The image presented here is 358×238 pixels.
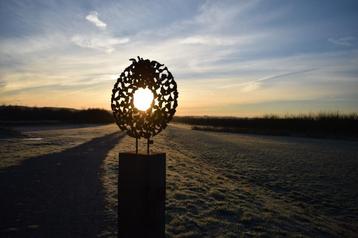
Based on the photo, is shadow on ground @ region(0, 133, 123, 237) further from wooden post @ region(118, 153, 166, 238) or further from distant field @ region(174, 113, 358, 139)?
distant field @ region(174, 113, 358, 139)

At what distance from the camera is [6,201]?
9203 mm

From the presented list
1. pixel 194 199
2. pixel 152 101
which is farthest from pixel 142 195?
pixel 194 199

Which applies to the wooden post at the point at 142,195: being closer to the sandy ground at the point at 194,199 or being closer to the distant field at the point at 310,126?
the sandy ground at the point at 194,199

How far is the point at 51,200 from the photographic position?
9.41 meters

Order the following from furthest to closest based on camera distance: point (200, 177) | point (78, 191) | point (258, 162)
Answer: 1. point (258, 162)
2. point (200, 177)
3. point (78, 191)

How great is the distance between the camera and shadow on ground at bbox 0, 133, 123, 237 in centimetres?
724

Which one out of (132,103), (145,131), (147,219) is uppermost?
(132,103)

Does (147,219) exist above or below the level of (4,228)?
above

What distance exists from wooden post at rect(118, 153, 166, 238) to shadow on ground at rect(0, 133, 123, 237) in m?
1.54

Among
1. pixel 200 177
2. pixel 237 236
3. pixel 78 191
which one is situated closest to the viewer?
pixel 237 236

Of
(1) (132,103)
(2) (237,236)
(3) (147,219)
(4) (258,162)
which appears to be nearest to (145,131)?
(1) (132,103)

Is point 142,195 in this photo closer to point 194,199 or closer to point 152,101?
point 152,101

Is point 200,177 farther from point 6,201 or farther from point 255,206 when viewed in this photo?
point 6,201

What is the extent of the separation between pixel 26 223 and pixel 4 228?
1.41 ft
